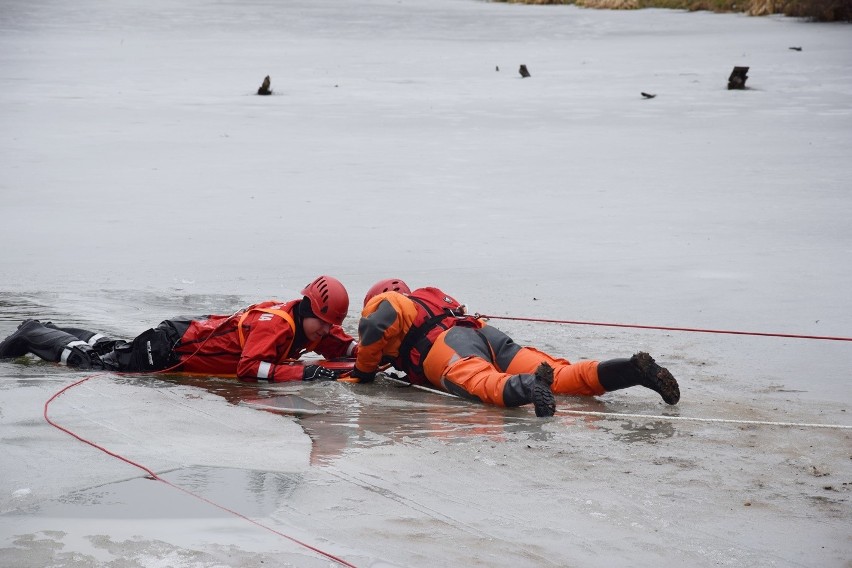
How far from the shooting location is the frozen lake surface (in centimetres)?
399

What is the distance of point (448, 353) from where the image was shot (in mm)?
5906

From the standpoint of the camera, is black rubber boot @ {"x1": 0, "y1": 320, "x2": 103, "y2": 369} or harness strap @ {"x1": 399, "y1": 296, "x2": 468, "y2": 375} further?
black rubber boot @ {"x1": 0, "y1": 320, "x2": 103, "y2": 369}

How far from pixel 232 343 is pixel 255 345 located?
9.9 inches

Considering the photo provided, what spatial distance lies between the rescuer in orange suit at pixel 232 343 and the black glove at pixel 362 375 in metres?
0.12

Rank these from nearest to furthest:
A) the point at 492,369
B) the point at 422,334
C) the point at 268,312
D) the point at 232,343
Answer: the point at 492,369, the point at 422,334, the point at 268,312, the point at 232,343

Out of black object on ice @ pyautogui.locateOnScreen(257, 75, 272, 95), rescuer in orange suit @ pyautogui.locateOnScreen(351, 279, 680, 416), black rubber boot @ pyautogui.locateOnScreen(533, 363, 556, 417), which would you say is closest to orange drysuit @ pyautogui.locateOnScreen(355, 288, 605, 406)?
rescuer in orange suit @ pyautogui.locateOnScreen(351, 279, 680, 416)

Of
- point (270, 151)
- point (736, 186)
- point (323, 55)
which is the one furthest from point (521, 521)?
point (323, 55)

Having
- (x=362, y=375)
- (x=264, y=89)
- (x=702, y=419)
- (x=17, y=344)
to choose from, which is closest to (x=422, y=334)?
(x=362, y=375)

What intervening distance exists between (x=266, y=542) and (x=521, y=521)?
918mm

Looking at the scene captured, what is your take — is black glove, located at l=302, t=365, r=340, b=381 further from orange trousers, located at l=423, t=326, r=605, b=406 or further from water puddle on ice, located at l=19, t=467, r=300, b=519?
water puddle on ice, located at l=19, t=467, r=300, b=519

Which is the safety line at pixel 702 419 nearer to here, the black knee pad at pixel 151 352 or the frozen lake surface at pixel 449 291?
the frozen lake surface at pixel 449 291

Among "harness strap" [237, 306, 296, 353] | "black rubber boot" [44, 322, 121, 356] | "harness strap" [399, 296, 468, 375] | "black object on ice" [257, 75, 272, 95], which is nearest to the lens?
"harness strap" [399, 296, 468, 375]

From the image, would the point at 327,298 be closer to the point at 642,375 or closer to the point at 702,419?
the point at 642,375

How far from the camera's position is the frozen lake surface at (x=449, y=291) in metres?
3.99
